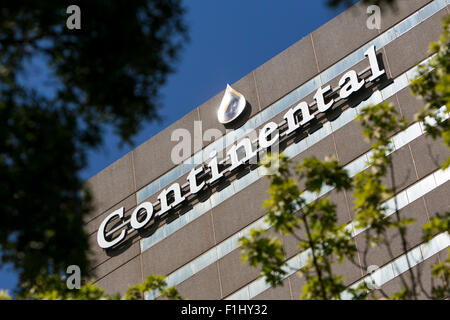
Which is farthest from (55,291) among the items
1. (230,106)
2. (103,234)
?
(103,234)

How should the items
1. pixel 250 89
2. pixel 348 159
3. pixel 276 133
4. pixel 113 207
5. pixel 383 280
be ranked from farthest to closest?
pixel 113 207
pixel 250 89
pixel 276 133
pixel 348 159
pixel 383 280

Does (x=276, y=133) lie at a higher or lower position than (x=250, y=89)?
lower

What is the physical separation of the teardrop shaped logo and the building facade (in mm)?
299

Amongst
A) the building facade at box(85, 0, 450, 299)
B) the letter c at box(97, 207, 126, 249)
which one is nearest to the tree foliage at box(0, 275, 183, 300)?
the building facade at box(85, 0, 450, 299)

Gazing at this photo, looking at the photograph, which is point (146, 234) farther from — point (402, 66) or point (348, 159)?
point (402, 66)

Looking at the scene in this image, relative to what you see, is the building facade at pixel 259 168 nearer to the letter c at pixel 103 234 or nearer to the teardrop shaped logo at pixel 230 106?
the letter c at pixel 103 234

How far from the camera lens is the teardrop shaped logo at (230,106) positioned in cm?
3247

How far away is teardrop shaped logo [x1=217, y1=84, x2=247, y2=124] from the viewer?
32.5 m

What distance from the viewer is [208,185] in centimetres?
3219

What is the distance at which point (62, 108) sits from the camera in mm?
8211

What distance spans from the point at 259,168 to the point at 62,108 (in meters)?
22.4

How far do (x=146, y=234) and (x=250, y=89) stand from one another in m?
9.26

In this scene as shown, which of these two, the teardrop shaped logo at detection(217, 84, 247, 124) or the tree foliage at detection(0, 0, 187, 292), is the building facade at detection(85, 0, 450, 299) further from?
the tree foliage at detection(0, 0, 187, 292)
